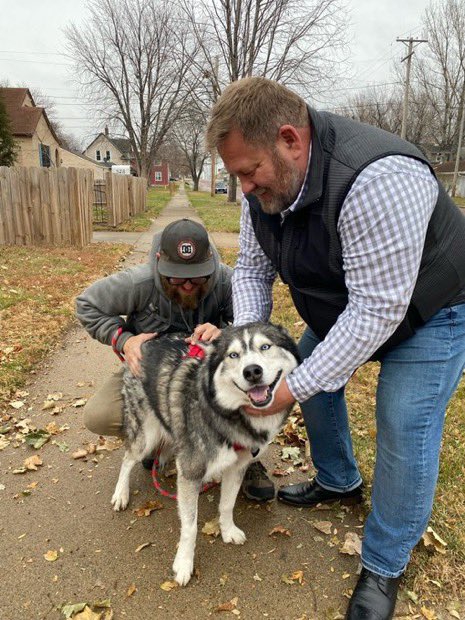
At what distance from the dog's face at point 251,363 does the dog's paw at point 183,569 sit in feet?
2.94

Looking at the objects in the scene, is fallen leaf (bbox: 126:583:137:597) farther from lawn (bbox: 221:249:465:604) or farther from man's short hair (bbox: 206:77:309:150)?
man's short hair (bbox: 206:77:309:150)

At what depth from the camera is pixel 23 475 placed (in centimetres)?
337

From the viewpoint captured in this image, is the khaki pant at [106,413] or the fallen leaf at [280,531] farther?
the khaki pant at [106,413]

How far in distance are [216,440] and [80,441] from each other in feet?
5.76

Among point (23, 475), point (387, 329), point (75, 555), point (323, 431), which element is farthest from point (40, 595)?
point (387, 329)

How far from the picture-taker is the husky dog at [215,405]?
7.86 ft

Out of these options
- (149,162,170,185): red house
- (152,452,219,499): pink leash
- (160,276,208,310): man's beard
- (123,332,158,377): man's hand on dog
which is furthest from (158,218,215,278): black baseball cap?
(149,162,170,185): red house

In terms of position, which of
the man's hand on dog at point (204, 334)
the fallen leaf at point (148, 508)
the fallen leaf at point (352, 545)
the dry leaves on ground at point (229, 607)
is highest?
the man's hand on dog at point (204, 334)

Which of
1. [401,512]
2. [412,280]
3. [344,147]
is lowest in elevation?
[401,512]

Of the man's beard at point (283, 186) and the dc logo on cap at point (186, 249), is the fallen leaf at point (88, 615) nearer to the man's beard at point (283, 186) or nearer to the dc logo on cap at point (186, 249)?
the dc logo on cap at point (186, 249)

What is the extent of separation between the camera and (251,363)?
7.43 feet

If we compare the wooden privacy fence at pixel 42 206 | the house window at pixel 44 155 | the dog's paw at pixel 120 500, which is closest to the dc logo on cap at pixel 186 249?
the dog's paw at pixel 120 500

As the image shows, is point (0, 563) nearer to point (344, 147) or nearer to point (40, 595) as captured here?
point (40, 595)

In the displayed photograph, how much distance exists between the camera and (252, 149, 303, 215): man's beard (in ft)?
6.63
